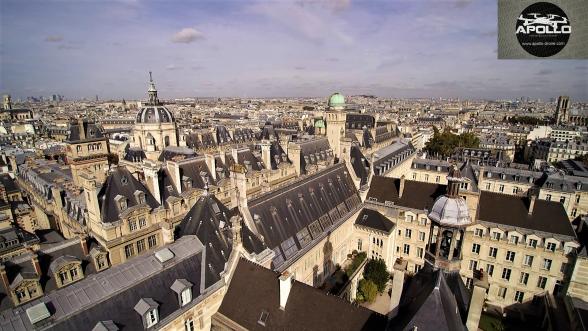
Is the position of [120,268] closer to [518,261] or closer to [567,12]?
[567,12]

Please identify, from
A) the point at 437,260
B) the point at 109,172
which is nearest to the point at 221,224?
the point at 437,260

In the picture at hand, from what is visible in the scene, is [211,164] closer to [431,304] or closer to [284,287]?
[284,287]

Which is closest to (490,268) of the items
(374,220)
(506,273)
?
(506,273)

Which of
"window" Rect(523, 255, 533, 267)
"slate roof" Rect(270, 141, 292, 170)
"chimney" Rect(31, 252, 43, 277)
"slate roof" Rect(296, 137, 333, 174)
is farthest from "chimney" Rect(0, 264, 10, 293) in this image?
"window" Rect(523, 255, 533, 267)

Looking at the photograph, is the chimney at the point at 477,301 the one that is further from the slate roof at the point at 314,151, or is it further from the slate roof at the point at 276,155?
the slate roof at the point at 314,151

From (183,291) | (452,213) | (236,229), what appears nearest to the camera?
(452,213)

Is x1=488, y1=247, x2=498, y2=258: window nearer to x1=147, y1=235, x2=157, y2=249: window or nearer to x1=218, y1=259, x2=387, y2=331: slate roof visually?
x1=218, y1=259, x2=387, y2=331: slate roof

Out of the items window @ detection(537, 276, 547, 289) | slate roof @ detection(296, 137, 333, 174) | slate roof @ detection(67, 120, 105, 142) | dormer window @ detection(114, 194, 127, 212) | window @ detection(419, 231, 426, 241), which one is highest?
slate roof @ detection(67, 120, 105, 142)
